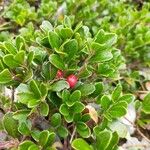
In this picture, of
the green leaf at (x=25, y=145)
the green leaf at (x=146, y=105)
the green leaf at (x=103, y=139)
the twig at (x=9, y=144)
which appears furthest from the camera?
the green leaf at (x=146, y=105)

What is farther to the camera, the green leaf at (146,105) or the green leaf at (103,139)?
the green leaf at (146,105)

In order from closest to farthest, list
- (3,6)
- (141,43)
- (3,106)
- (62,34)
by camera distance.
A: (62,34)
(3,106)
(141,43)
(3,6)

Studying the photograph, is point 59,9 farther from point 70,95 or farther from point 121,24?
point 70,95

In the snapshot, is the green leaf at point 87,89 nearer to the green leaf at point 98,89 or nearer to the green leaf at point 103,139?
the green leaf at point 98,89

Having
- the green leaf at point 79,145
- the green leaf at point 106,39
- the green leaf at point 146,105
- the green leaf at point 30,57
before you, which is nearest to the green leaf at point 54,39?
the green leaf at point 30,57

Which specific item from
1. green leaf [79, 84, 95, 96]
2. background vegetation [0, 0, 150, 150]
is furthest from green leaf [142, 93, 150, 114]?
green leaf [79, 84, 95, 96]

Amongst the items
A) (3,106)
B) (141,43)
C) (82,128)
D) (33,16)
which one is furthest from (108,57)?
(33,16)
